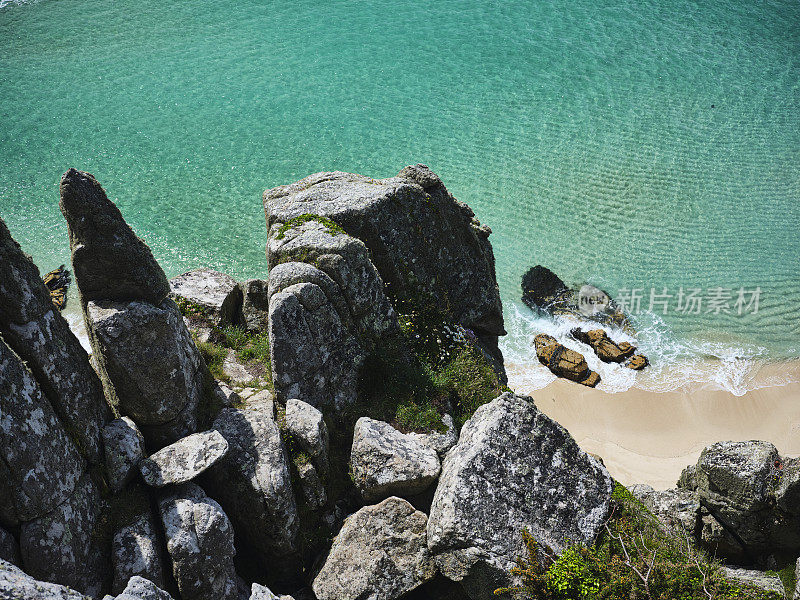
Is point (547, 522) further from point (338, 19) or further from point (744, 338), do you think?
point (338, 19)

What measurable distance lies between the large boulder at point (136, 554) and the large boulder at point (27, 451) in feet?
3.60

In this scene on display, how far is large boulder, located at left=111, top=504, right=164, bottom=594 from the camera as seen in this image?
9453 millimetres

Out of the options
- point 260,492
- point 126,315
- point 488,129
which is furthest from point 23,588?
point 488,129

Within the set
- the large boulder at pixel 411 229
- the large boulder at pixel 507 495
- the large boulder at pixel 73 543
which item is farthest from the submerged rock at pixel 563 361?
the large boulder at pixel 73 543

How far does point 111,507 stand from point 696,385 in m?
21.0

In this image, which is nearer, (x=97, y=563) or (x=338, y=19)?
(x=97, y=563)

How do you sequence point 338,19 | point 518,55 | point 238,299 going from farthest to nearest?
point 338,19
point 518,55
point 238,299

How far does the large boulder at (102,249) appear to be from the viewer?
10.5m

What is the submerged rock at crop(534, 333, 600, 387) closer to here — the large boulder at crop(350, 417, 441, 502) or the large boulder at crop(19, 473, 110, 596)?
the large boulder at crop(350, 417, 441, 502)

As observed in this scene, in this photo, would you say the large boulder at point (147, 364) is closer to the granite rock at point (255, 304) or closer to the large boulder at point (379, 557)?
the large boulder at point (379, 557)

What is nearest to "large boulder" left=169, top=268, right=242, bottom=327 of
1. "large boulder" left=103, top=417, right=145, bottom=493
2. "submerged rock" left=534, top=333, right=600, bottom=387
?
"large boulder" left=103, top=417, right=145, bottom=493

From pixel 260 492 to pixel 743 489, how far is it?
10.6m

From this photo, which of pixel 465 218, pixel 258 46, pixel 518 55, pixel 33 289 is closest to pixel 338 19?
pixel 258 46

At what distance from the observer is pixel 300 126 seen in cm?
3441
